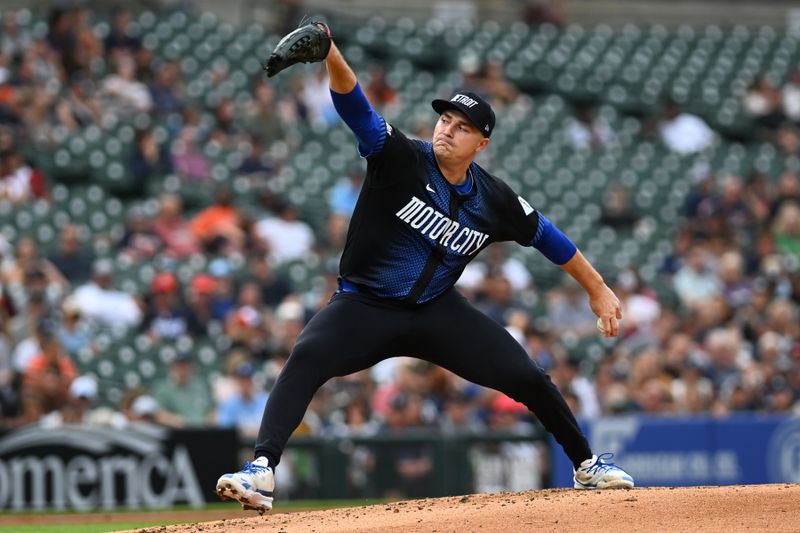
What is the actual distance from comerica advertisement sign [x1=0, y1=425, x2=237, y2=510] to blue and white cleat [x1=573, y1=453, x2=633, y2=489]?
5133 millimetres

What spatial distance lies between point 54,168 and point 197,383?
147 inches

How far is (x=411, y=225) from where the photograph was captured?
603 centimetres

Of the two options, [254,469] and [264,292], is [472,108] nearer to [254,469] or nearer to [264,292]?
[254,469]

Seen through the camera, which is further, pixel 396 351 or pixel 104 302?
pixel 104 302

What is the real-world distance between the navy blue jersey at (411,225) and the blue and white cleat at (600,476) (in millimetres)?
1180

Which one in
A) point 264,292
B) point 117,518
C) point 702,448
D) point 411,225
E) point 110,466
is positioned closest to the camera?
point 411,225

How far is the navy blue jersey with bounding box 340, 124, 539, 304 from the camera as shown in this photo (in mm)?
5965

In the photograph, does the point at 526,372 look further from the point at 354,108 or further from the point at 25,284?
the point at 25,284

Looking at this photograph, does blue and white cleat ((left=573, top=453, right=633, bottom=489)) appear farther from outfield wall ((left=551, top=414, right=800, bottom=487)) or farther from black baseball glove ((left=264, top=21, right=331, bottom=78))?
outfield wall ((left=551, top=414, right=800, bottom=487))

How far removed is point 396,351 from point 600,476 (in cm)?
Result: 127

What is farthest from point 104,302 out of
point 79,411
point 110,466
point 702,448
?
point 702,448

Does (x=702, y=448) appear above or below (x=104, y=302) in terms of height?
below

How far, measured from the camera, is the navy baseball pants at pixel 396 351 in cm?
588

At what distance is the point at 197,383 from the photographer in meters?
11.8
